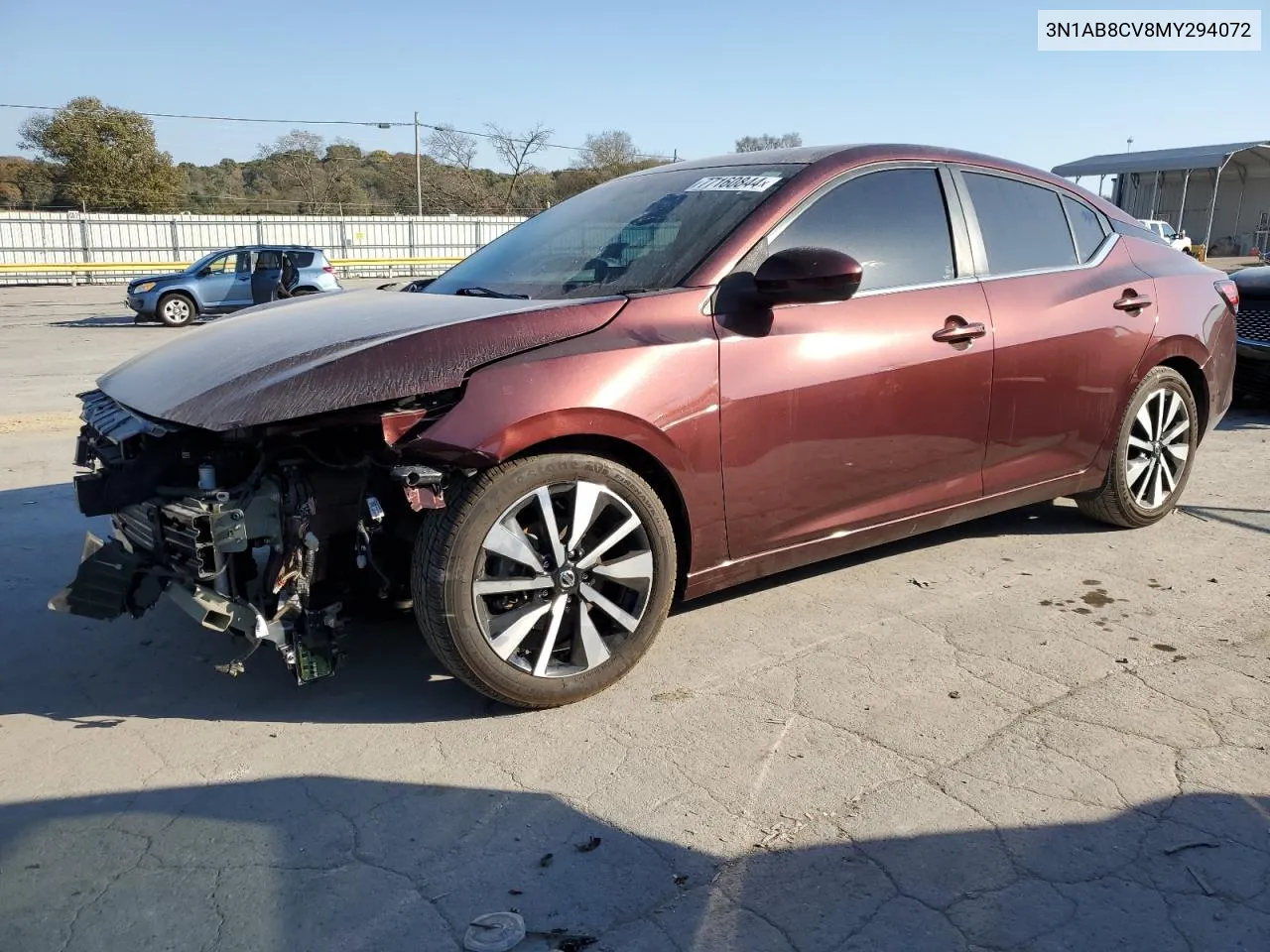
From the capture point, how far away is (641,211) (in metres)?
3.91

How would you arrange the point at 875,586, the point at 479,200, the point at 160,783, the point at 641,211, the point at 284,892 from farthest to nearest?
the point at 479,200, the point at 875,586, the point at 641,211, the point at 160,783, the point at 284,892

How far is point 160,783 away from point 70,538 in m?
2.57

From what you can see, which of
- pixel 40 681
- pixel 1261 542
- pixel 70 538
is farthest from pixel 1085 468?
pixel 70 538

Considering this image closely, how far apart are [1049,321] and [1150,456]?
3.81ft

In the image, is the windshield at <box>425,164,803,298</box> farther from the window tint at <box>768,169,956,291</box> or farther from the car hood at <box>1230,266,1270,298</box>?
the car hood at <box>1230,266,1270,298</box>

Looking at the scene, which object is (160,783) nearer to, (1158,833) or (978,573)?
(1158,833)

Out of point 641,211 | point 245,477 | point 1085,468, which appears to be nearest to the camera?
point 245,477

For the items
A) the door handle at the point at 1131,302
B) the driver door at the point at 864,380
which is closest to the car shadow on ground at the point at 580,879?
the driver door at the point at 864,380

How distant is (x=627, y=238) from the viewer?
12.3 ft

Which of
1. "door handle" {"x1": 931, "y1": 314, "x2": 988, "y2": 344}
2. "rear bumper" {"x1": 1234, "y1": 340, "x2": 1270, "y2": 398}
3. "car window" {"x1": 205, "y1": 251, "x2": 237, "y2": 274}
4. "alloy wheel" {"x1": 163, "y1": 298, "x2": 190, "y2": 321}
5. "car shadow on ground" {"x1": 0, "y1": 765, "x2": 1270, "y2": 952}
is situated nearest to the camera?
"car shadow on ground" {"x1": 0, "y1": 765, "x2": 1270, "y2": 952}


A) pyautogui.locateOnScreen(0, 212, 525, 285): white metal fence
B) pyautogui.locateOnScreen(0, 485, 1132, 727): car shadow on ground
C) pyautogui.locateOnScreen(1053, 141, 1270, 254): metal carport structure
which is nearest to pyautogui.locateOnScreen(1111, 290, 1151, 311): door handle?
pyautogui.locateOnScreen(0, 485, 1132, 727): car shadow on ground

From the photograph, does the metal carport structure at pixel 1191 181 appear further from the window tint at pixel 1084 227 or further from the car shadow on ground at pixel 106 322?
the window tint at pixel 1084 227

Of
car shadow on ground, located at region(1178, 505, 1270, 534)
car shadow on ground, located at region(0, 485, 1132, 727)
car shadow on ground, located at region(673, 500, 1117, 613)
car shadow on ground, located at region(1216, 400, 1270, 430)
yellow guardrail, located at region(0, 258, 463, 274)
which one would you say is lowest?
car shadow on ground, located at region(0, 485, 1132, 727)

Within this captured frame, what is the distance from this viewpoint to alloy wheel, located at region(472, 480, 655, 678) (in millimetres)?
2982
